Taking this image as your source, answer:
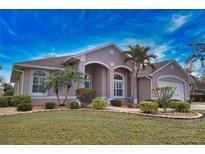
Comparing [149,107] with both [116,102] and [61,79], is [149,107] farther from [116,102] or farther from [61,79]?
[61,79]

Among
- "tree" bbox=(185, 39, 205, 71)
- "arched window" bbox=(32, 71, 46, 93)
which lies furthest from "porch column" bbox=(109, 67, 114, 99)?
"tree" bbox=(185, 39, 205, 71)

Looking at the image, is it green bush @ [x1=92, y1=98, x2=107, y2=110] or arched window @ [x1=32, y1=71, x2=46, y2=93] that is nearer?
green bush @ [x1=92, y1=98, x2=107, y2=110]

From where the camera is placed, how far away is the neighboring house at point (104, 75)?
12.0 metres

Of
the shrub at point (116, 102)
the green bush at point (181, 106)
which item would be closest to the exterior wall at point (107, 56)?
the shrub at point (116, 102)

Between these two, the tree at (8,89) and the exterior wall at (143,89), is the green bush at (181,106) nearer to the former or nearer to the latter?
the exterior wall at (143,89)

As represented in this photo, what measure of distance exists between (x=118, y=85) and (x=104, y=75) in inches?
74.9

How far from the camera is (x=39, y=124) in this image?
5703 mm

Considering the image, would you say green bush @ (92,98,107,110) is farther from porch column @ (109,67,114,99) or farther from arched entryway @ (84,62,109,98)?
arched entryway @ (84,62,109,98)

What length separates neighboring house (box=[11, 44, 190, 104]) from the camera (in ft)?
39.4

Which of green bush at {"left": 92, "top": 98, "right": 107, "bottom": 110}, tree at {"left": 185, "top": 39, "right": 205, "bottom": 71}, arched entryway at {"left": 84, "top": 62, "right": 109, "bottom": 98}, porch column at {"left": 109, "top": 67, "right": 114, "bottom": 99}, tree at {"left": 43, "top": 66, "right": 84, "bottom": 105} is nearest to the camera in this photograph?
tree at {"left": 185, "top": 39, "right": 205, "bottom": 71}

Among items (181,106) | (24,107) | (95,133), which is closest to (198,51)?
(181,106)
